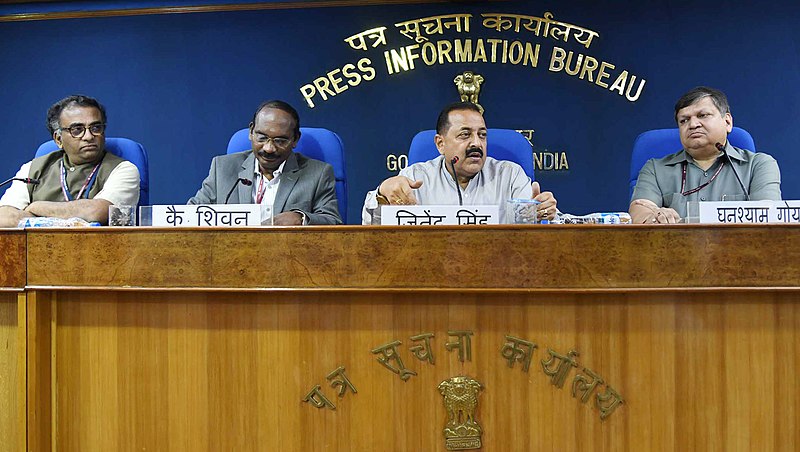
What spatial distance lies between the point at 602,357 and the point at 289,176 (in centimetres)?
133

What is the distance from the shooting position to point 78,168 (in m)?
2.48

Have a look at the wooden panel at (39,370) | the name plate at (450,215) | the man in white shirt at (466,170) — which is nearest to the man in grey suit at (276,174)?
the man in white shirt at (466,170)

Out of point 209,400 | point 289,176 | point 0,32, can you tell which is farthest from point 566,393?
point 0,32

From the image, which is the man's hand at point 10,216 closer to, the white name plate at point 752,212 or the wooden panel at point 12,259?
the wooden panel at point 12,259

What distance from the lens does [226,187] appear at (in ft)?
7.86

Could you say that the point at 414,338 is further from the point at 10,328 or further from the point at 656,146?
→ the point at 656,146

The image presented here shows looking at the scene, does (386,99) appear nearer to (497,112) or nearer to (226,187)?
(497,112)

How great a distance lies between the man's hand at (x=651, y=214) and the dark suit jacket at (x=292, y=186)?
922 millimetres

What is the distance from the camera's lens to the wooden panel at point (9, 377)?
4.63 feet

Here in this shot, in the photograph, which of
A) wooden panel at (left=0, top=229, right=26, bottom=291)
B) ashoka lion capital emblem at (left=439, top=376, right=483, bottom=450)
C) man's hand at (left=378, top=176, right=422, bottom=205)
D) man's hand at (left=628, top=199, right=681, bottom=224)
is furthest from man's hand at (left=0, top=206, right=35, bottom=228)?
man's hand at (left=628, top=199, right=681, bottom=224)

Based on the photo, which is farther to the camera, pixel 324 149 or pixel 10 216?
pixel 324 149

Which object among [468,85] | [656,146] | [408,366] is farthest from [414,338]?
→ [468,85]

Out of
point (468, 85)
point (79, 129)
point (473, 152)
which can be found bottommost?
point (473, 152)

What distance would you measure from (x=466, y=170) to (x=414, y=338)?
3.52ft
